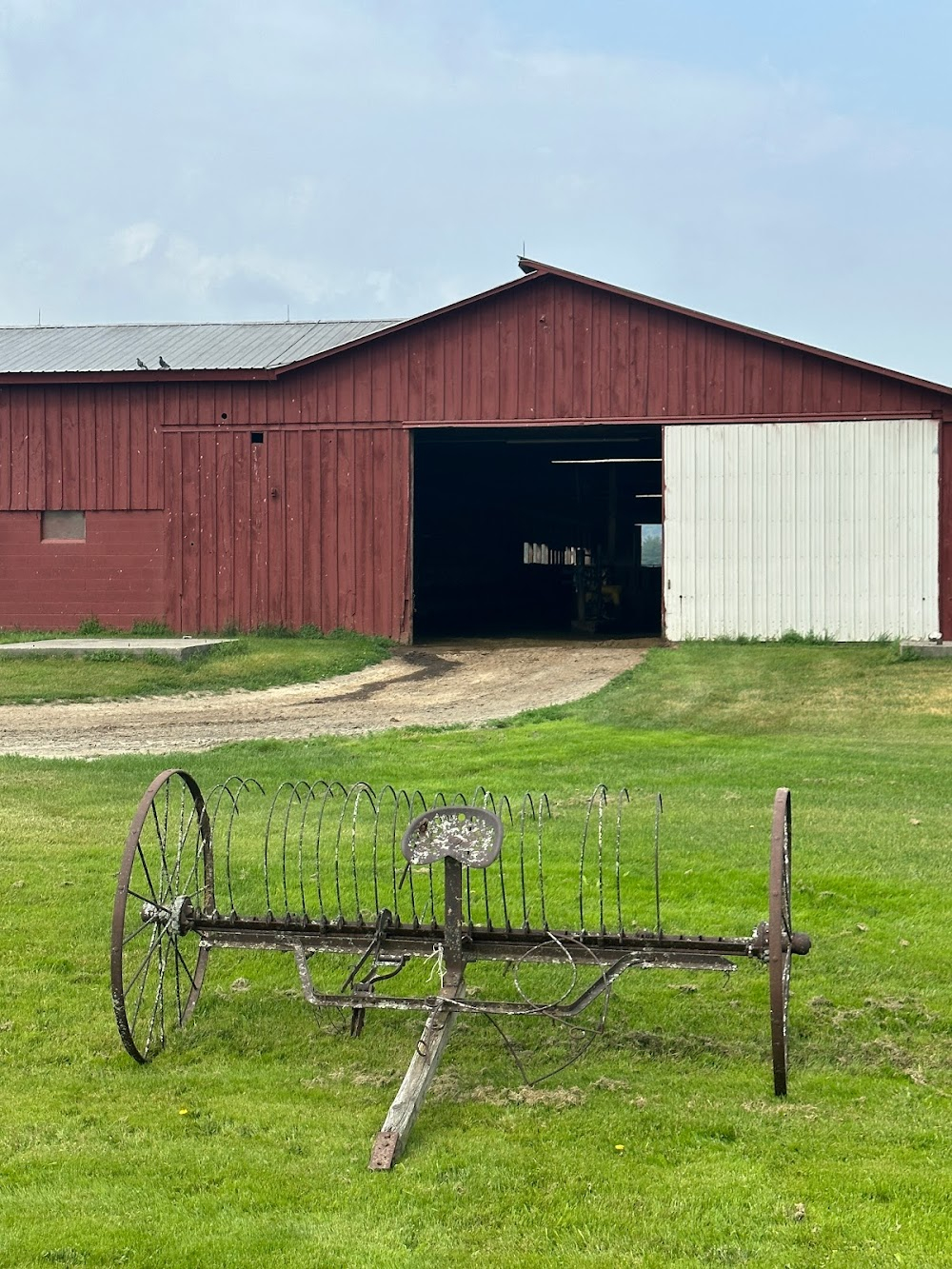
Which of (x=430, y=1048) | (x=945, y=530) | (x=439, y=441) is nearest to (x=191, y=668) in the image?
(x=439, y=441)

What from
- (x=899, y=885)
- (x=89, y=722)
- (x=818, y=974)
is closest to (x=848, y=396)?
(x=89, y=722)

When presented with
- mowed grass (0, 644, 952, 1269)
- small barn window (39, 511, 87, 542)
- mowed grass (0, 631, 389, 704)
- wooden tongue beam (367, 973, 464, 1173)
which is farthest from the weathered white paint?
wooden tongue beam (367, 973, 464, 1173)

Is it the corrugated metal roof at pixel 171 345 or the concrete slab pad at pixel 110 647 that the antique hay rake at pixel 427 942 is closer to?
the concrete slab pad at pixel 110 647

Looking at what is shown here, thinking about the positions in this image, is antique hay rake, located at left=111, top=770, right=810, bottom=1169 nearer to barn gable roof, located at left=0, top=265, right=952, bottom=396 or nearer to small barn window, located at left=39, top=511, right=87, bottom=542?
barn gable roof, located at left=0, top=265, right=952, bottom=396

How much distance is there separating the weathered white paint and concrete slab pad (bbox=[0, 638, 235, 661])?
861 centimetres

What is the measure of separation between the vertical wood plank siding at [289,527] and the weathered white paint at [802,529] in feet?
17.4

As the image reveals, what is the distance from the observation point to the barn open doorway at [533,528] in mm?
31672

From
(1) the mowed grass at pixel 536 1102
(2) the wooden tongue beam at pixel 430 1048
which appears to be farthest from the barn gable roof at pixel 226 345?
(2) the wooden tongue beam at pixel 430 1048

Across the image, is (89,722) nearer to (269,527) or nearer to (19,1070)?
(269,527)

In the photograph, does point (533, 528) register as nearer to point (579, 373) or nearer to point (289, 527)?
point (289, 527)

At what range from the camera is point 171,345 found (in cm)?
3119

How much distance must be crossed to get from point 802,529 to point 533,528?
20195mm

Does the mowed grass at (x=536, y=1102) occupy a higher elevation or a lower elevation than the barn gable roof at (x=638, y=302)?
lower

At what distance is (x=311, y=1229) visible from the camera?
4.94 meters
